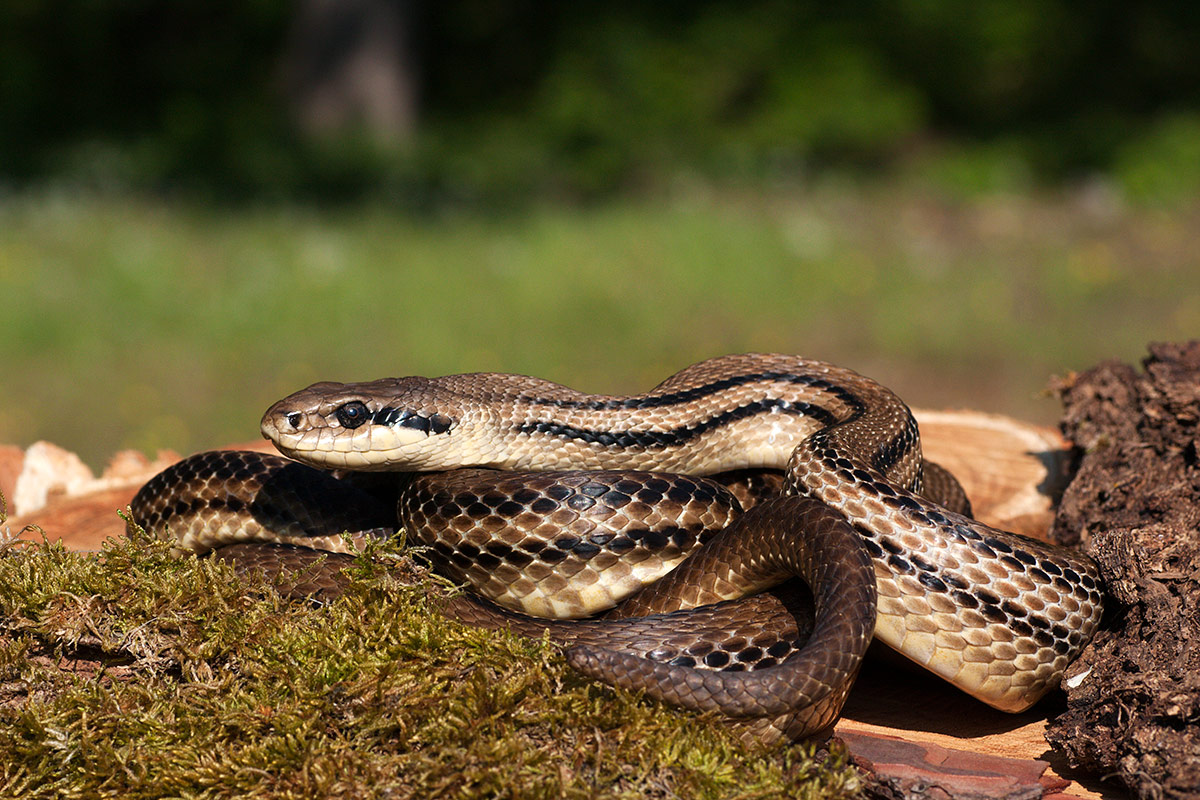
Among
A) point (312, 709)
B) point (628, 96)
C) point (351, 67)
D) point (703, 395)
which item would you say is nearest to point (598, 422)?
point (703, 395)

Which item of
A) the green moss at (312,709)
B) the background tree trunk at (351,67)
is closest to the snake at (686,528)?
the green moss at (312,709)

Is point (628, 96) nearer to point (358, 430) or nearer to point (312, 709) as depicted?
point (358, 430)

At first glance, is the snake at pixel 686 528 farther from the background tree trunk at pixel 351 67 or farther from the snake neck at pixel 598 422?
the background tree trunk at pixel 351 67

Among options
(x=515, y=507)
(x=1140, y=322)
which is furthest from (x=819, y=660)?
(x=1140, y=322)

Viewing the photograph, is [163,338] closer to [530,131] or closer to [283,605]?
[283,605]

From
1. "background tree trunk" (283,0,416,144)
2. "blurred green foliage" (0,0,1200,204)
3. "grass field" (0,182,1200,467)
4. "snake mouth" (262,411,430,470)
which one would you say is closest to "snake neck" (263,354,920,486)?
"snake mouth" (262,411,430,470)

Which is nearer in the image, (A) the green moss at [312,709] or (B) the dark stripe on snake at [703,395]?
(A) the green moss at [312,709]
